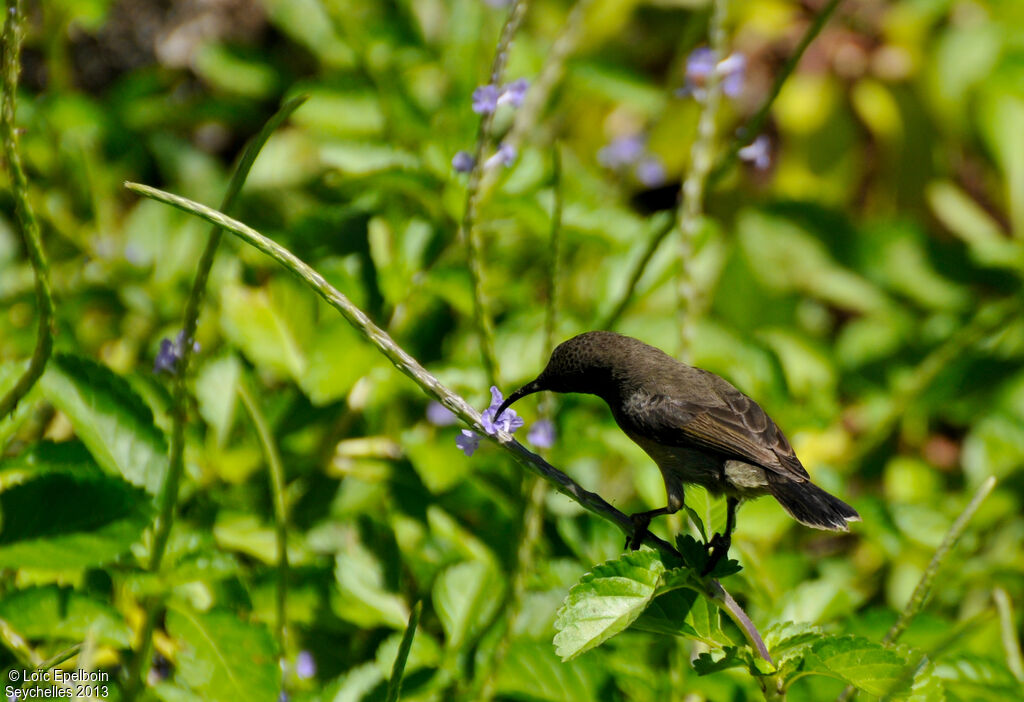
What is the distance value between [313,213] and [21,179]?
50.0 inches

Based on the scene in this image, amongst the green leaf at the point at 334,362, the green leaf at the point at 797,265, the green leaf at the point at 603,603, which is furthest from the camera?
the green leaf at the point at 797,265

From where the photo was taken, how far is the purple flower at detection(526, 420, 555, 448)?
81.3 inches

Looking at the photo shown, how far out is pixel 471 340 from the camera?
2.73 meters

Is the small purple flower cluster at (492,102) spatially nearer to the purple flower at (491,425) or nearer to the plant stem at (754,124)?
the plant stem at (754,124)

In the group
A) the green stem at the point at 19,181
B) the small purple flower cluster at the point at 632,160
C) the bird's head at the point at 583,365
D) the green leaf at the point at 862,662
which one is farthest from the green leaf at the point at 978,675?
the small purple flower cluster at the point at 632,160

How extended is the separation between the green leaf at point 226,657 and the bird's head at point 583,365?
593 millimetres

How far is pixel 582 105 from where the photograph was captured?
4.18m

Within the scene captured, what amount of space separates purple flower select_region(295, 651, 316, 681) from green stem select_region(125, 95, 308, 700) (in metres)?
0.33

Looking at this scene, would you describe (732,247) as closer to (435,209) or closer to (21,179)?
(435,209)

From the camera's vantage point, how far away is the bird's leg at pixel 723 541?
1.46 m

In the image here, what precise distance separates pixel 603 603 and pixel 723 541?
0.35 metres

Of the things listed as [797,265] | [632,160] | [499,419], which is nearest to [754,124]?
[499,419]

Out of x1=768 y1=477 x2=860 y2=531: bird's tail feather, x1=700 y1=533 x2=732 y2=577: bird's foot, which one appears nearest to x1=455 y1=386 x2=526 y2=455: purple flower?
x1=700 y1=533 x2=732 y2=577: bird's foot

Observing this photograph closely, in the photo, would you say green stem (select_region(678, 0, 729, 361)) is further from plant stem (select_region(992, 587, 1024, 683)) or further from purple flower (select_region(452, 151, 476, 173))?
plant stem (select_region(992, 587, 1024, 683))
